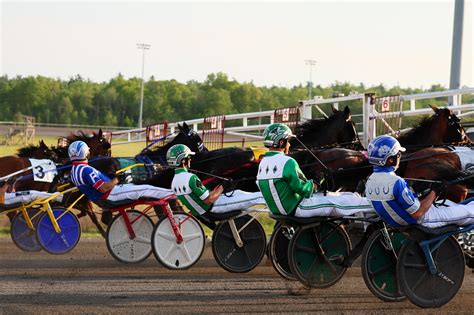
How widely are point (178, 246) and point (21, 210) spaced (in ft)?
9.64

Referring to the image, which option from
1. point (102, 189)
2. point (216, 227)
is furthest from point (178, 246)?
point (102, 189)

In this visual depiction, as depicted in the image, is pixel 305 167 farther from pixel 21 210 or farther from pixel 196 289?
pixel 21 210

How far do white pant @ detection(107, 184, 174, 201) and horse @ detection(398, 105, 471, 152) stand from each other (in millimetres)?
3078

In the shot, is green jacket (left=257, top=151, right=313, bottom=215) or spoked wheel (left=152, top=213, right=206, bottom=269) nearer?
green jacket (left=257, top=151, right=313, bottom=215)

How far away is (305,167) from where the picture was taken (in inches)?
391

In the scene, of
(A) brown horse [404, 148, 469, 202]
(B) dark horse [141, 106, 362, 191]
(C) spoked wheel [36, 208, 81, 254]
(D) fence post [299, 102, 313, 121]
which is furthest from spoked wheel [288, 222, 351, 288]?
(D) fence post [299, 102, 313, 121]

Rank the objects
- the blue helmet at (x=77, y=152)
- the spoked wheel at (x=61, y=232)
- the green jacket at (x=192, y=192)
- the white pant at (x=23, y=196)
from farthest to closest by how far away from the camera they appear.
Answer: the white pant at (x=23, y=196) < the spoked wheel at (x=61, y=232) < the blue helmet at (x=77, y=152) < the green jacket at (x=192, y=192)

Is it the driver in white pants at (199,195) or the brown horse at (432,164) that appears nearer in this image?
the brown horse at (432,164)

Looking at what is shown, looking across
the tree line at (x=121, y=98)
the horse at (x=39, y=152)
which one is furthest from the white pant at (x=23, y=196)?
the tree line at (x=121, y=98)

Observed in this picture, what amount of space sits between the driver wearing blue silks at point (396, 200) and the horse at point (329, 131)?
14.7 feet

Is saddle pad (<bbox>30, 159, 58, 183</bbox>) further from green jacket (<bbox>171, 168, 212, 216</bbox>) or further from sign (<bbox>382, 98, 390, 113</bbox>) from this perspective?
sign (<bbox>382, 98, 390, 113</bbox>)

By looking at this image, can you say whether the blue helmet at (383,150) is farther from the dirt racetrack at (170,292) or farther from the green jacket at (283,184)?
the dirt racetrack at (170,292)

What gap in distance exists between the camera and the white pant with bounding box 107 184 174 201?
10.1 metres

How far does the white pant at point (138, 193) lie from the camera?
33.1 feet
